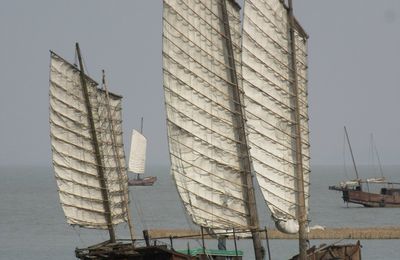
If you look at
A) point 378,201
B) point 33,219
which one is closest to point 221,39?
point 33,219

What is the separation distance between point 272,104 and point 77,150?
38.1ft

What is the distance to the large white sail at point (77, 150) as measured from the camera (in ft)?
183

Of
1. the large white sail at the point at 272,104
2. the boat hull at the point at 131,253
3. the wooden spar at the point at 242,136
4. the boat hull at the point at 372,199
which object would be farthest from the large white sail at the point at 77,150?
the boat hull at the point at 372,199

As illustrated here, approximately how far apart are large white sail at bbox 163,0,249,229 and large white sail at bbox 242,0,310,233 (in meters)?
1.12

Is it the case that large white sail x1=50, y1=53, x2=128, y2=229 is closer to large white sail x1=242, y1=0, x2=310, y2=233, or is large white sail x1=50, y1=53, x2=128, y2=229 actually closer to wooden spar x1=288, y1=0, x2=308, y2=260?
large white sail x1=242, y1=0, x2=310, y2=233

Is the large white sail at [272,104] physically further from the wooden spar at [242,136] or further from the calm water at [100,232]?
the calm water at [100,232]

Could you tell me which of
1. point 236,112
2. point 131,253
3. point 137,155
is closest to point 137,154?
point 137,155

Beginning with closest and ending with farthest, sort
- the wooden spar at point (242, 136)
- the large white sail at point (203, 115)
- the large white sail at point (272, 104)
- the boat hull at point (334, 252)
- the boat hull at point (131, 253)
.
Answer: the boat hull at point (131, 253) → the large white sail at point (272, 104) → the wooden spar at point (242, 136) → the large white sail at point (203, 115) → the boat hull at point (334, 252)

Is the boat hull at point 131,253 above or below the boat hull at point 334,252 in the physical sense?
above

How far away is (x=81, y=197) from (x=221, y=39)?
10934mm

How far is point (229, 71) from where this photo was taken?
4853 centimetres

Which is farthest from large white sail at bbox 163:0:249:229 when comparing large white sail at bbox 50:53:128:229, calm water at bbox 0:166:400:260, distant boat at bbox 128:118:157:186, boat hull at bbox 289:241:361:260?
distant boat at bbox 128:118:157:186

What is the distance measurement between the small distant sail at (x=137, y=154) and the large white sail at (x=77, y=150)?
131 feet

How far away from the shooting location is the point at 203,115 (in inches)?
1912
